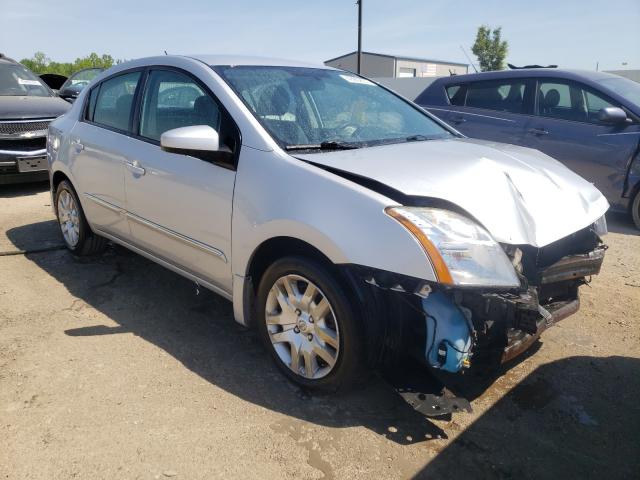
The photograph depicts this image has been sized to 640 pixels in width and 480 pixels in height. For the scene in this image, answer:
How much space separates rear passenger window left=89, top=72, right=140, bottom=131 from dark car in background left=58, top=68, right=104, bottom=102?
17.5 ft

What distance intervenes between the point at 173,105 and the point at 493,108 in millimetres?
4688

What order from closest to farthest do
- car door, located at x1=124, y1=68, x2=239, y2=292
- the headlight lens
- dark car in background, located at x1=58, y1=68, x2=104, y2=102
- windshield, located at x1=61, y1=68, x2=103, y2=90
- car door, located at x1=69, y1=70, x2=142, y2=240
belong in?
car door, located at x1=124, y1=68, x2=239, y2=292 < the headlight lens < car door, located at x1=69, y1=70, x2=142, y2=240 < dark car in background, located at x1=58, y1=68, x2=104, y2=102 < windshield, located at x1=61, y1=68, x2=103, y2=90

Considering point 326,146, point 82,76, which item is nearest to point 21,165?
point 326,146

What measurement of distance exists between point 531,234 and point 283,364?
4.59ft

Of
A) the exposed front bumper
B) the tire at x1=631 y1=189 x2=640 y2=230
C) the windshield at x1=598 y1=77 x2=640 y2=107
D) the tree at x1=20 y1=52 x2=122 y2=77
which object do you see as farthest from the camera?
the tree at x1=20 y1=52 x2=122 y2=77

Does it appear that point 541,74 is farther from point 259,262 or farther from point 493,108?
point 259,262

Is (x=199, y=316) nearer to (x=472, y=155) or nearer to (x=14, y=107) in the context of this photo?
(x=472, y=155)

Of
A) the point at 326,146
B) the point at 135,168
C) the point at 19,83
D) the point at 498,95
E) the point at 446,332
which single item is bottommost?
the point at 446,332

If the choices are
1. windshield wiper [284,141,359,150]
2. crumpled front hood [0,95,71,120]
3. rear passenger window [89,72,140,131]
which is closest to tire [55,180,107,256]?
rear passenger window [89,72,140,131]

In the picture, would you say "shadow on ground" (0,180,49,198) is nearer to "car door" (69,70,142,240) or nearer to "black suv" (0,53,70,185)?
"black suv" (0,53,70,185)

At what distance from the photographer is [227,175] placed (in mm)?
2949

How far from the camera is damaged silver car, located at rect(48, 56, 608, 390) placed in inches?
92.5

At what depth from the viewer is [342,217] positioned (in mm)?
2428

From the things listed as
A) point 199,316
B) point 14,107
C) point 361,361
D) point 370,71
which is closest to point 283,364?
point 361,361
